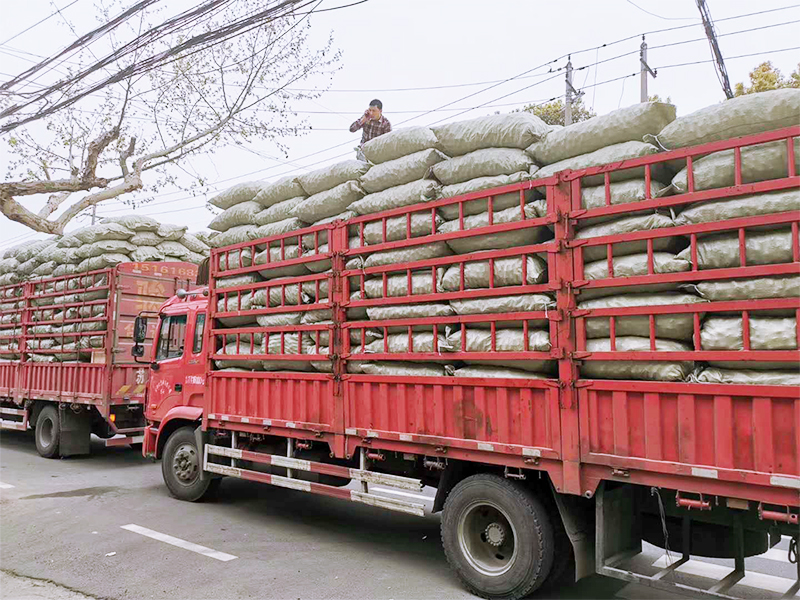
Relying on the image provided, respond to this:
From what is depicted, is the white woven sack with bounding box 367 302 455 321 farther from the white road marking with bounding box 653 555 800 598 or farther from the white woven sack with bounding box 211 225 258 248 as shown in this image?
the white road marking with bounding box 653 555 800 598

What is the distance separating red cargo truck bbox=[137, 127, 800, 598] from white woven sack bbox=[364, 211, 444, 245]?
0.03m

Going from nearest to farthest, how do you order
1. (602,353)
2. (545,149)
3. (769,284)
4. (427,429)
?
1. (769,284)
2. (602,353)
3. (545,149)
4. (427,429)

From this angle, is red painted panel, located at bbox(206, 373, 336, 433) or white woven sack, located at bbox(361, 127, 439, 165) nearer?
white woven sack, located at bbox(361, 127, 439, 165)

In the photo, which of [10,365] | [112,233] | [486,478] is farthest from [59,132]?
[486,478]

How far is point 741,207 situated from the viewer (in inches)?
129

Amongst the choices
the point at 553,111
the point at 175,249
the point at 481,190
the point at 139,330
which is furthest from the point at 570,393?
the point at 553,111

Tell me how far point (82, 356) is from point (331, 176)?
6.47m

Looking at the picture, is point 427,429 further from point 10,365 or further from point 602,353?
point 10,365

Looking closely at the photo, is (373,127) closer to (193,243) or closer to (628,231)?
(628,231)

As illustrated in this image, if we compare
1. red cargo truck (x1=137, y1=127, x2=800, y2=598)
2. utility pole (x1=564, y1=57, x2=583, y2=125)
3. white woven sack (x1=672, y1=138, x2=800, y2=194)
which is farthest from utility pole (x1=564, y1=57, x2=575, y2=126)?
white woven sack (x1=672, y1=138, x2=800, y2=194)

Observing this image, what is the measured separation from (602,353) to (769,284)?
0.96m

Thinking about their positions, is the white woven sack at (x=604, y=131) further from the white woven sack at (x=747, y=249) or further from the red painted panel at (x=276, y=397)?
the red painted panel at (x=276, y=397)

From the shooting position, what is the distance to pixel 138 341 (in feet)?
24.8

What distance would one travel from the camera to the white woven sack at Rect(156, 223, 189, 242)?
34.3 ft
